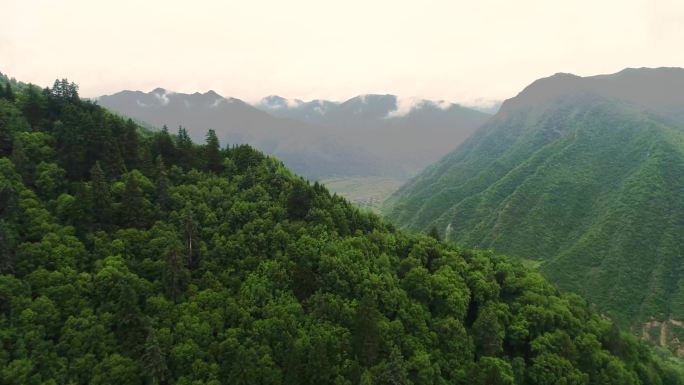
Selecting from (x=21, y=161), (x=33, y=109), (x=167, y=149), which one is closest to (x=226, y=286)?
(x=167, y=149)

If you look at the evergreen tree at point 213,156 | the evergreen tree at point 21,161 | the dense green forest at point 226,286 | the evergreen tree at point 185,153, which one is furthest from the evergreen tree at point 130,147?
the evergreen tree at point 21,161

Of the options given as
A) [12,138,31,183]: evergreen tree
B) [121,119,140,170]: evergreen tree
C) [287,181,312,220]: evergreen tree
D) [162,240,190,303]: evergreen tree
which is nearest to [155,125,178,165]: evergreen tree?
[121,119,140,170]: evergreen tree

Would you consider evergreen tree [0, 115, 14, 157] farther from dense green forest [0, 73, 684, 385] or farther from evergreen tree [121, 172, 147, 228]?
evergreen tree [121, 172, 147, 228]

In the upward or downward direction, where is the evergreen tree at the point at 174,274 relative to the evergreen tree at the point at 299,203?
downward

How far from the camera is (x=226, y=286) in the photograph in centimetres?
7738

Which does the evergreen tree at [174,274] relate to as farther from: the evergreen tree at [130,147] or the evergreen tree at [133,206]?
the evergreen tree at [130,147]

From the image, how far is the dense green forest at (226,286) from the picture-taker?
64.9 m

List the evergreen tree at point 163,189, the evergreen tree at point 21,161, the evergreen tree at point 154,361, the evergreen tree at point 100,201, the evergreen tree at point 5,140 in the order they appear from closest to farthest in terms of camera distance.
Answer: the evergreen tree at point 154,361 → the evergreen tree at point 100,201 → the evergreen tree at point 21,161 → the evergreen tree at point 5,140 → the evergreen tree at point 163,189

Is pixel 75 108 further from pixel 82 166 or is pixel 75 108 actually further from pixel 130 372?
pixel 130 372

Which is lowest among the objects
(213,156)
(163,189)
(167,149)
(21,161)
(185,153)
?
(163,189)

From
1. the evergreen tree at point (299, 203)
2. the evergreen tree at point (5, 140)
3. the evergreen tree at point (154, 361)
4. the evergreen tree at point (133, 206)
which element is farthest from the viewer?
the evergreen tree at point (299, 203)

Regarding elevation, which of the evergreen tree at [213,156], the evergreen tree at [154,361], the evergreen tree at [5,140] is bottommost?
the evergreen tree at [154,361]

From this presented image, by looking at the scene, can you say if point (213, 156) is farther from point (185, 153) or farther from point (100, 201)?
point (100, 201)

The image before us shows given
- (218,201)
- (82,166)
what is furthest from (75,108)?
(218,201)
